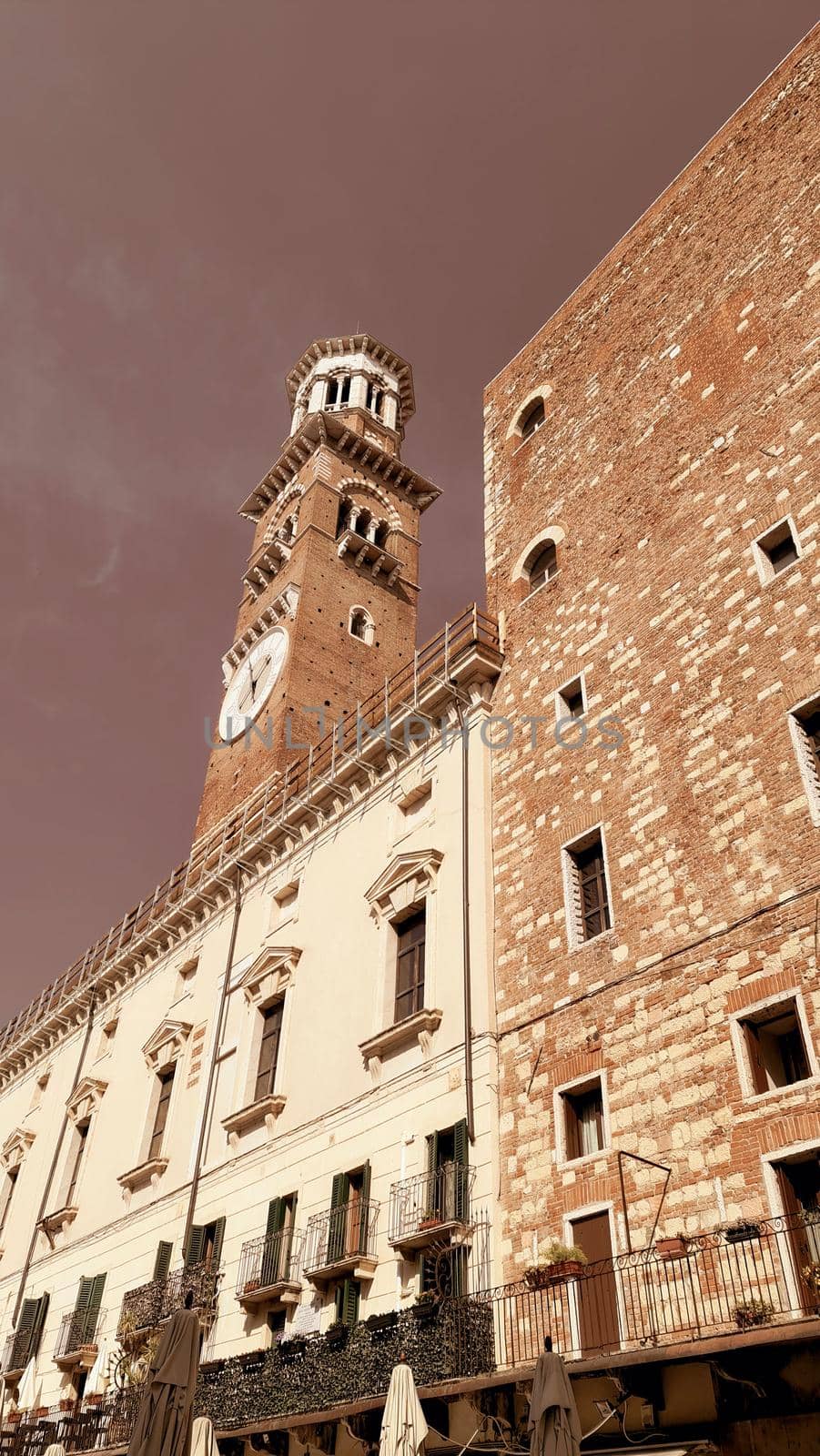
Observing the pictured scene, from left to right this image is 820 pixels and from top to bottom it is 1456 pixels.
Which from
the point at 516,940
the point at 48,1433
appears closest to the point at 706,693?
the point at 516,940

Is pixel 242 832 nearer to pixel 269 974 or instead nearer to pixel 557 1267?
pixel 269 974

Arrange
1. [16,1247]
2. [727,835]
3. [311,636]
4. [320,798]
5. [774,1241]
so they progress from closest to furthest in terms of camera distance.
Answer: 1. [774,1241]
2. [727,835]
3. [320,798]
4. [16,1247]
5. [311,636]

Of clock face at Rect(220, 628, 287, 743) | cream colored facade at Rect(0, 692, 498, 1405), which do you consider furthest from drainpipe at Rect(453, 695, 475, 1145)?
clock face at Rect(220, 628, 287, 743)

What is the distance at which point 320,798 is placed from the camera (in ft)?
77.8

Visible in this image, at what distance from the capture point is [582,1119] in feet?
47.8

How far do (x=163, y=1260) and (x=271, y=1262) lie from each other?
466cm

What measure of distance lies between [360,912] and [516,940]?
4.49 meters

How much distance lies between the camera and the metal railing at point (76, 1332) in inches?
888

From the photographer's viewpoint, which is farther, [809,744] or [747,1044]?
[809,744]

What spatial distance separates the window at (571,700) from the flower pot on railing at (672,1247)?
27.3 feet

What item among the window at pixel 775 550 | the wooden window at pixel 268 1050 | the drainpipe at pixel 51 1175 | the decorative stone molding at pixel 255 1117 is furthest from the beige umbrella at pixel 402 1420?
the drainpipe at pixel 51 1175

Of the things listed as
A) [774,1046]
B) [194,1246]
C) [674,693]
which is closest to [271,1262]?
[194,1246]

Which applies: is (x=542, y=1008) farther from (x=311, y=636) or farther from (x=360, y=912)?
(x=311, y=636)

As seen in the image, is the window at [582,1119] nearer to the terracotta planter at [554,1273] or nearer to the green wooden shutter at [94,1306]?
the terracotta planter at [554,1273]
